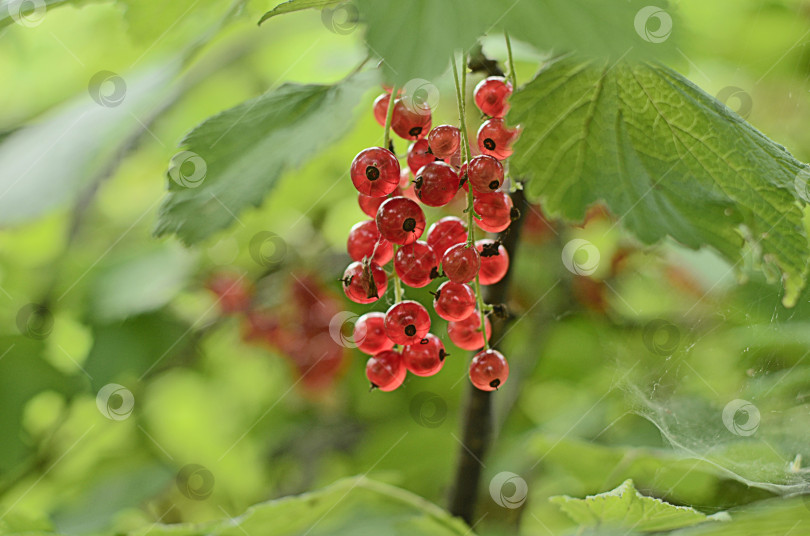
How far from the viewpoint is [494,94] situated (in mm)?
491

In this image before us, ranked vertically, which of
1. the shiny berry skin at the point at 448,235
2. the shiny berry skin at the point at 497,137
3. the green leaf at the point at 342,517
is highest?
the shiny berry skin at the point at 497,137

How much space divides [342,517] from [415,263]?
28 cm

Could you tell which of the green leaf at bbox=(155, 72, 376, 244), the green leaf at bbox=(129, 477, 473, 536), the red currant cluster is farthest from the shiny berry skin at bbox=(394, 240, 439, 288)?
the green leaf at bbox=(129, 477, 473, 536)

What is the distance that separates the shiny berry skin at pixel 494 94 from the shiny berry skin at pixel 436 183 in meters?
0.07

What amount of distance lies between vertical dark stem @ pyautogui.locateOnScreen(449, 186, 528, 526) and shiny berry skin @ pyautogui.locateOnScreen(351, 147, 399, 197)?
0.54ft

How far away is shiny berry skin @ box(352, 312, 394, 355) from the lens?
534 mm

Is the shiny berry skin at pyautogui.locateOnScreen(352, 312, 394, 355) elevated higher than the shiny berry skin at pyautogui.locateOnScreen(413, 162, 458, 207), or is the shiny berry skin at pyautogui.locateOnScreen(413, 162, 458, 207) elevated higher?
the shiny berry skin at pyautogui.locateOnScreen(413, 162, 458, 207)

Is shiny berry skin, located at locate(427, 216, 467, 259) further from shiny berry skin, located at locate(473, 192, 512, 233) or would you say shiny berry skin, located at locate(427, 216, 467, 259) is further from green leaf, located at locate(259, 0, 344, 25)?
green leaf, located at locate(259, 0, 344, 25)

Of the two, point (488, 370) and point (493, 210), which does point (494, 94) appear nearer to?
point (493, 210)

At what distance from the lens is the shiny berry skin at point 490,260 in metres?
0.48

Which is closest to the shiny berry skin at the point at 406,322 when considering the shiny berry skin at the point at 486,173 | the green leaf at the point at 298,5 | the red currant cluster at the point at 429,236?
the red currant cluster at the point at 429,236

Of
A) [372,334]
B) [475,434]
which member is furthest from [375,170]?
[475,434]

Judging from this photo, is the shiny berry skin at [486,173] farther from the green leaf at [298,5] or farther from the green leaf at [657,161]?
the green leaf at [298,5]

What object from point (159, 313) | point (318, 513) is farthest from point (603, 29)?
point (159, 313)
